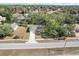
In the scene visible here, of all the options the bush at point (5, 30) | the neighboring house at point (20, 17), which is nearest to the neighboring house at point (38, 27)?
the neighboring house at point (20, 17)

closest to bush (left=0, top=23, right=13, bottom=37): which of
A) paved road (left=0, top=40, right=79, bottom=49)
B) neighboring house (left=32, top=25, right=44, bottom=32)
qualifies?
paved road (left=0, top=40, right=79, bottom=49)

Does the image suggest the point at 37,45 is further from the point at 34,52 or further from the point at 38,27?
the point at 38,27

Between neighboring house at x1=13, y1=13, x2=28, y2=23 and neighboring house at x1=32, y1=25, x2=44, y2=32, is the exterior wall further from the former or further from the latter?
neighboring house at x1=13, y1=13, x2=28, y2=23

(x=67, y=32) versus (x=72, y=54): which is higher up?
(x=67, y=32)

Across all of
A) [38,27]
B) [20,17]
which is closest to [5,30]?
[20,17]

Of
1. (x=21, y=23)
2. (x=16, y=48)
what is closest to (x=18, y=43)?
(x=16, y=48)

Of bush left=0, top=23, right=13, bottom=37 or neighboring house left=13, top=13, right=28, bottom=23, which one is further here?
neighboring house left=13, top=13, right=28, bottom=23

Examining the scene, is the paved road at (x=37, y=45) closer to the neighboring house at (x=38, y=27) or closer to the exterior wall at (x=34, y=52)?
the exterior wall at (x=34, y=52)

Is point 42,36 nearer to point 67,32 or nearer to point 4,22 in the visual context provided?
point 67,32

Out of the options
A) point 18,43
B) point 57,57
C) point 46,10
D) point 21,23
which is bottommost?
point 57,57

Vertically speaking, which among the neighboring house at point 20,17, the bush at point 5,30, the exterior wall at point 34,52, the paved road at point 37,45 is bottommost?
the exterior wall at point 34,52

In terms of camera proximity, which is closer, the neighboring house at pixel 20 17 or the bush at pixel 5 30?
the bush at pixel 5 30
